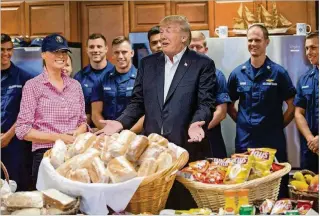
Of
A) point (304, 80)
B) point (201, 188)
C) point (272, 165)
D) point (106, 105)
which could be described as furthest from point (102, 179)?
point (304, 80)

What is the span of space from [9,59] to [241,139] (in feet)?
4.11

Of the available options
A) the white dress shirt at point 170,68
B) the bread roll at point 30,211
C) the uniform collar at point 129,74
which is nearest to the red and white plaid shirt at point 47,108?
the white dress shirt at point 170,68

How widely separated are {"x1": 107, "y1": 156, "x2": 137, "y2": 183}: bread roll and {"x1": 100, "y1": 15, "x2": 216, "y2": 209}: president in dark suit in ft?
1.84

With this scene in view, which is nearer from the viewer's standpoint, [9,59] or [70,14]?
[9,59]

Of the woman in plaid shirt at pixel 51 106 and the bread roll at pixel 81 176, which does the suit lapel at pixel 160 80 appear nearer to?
the woman in plaid shirt at pixel 51 106

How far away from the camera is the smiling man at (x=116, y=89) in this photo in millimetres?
2889

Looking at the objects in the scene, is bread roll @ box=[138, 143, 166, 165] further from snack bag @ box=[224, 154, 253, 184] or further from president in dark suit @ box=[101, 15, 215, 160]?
president in dark suit @ box=[101, 15, 215, 160]

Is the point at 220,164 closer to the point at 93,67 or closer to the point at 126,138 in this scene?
the point at 126,138

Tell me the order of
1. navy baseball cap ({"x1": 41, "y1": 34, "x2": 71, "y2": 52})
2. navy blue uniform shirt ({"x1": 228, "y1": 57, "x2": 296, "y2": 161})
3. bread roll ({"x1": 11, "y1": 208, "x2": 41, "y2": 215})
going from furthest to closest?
navy blue uniform shirt ({"x1": 228, "y1": 57, "x2": 296, "y2": 161}) < navy baseball cap ({"x1": 41, "y1": 34, "x2": 71, "y2": 52}) < bread roll ({"x1": 11, "y1": 208, "x2": 41, "y2": 215})

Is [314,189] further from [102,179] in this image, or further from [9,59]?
[9,59]

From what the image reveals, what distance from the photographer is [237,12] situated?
336 cm

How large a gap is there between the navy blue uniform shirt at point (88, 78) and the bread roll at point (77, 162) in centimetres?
147

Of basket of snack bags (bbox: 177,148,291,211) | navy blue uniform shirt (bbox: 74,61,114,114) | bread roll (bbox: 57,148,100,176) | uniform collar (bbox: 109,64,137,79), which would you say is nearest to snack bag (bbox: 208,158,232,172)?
basket of snack bags (bbox: 177,148,291,211)

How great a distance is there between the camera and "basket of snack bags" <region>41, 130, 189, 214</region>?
1413 mm
